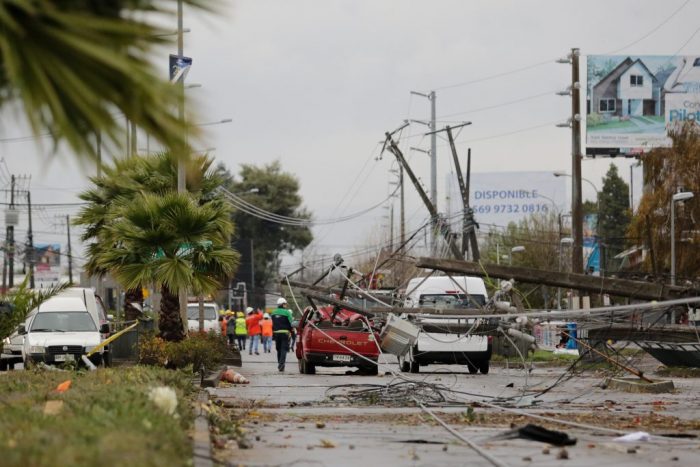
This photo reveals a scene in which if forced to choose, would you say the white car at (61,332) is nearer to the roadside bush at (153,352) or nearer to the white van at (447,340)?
the roadside bush at (153,352)

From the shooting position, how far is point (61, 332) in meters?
34.4

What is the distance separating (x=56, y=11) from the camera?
6988 mm

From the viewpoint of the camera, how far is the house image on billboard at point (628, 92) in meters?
80.6

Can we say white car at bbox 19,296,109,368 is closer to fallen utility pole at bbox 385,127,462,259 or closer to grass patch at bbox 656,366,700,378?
grass patch at bbox 656,366,700,378

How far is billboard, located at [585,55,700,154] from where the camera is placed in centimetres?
8081

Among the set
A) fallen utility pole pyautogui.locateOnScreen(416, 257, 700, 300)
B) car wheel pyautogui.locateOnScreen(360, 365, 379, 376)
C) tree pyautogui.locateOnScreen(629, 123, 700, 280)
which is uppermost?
tree pyautogui.locateOnScreen(629, 123, 700, 280)

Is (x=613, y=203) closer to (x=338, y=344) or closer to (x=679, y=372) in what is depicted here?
(x=679, y=372)

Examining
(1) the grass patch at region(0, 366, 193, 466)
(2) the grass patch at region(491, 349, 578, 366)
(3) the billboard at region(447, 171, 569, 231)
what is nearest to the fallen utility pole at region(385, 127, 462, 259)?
(2) the grass patch at region(491, 349, 578, 366)

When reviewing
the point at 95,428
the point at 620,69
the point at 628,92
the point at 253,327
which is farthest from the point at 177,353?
the point at 620,69

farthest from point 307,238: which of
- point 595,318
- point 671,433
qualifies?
point 671,433

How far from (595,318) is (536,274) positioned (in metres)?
1.72

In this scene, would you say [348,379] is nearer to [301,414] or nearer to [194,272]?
[194,272]

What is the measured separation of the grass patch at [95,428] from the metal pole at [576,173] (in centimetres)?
2971

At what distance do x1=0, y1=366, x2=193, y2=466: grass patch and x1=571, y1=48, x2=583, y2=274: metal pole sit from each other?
97.5 feet
